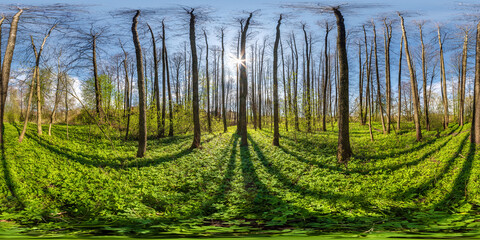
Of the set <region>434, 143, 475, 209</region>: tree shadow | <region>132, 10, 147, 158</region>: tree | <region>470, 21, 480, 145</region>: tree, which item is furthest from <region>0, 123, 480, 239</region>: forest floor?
<region>470, 21, 480, 145</region>: tree

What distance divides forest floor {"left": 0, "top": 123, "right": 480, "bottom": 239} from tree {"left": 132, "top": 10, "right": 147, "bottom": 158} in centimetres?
25

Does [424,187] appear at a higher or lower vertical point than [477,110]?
lower

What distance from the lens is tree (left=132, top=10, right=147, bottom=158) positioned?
397 centimetres

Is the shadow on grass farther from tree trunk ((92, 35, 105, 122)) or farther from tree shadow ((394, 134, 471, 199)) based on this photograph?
tree shadow ((394, 134, 471, 199))

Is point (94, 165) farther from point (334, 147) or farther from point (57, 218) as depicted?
point (334, 147)

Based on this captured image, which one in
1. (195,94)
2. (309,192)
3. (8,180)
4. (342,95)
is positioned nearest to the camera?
(8,180)

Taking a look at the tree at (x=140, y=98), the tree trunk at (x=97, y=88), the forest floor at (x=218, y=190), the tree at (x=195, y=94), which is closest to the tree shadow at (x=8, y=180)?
the forest floor at (x=218, y=190)

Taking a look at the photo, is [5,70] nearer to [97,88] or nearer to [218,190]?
[97,88]

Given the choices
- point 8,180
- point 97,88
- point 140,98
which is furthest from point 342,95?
point 8,180

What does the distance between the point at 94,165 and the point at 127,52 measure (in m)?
2.41

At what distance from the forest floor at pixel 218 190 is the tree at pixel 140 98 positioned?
245 mm

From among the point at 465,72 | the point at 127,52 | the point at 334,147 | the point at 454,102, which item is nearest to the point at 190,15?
the point at 127,52

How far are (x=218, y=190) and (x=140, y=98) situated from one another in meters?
2.45

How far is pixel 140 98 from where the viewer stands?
404cm
